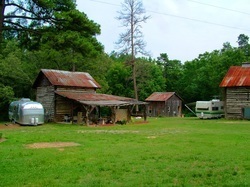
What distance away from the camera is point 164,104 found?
58.8m

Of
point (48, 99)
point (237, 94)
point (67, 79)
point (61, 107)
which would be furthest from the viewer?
point (237, 94)

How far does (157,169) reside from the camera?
984cm

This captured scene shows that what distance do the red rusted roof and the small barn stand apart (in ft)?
51.7

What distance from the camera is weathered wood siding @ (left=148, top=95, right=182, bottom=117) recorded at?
59281 millimetres

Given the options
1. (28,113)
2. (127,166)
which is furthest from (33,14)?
(28,113)

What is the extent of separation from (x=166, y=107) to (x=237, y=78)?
59.4 ft

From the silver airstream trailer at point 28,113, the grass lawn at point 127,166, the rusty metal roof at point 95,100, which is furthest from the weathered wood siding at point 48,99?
the grass lawn at point 127,166

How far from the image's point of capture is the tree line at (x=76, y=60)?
1622 cm

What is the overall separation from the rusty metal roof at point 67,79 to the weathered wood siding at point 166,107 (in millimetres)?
20999

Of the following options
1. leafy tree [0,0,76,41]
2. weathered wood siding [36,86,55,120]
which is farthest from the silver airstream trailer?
leafy tree [0,0,76,41]

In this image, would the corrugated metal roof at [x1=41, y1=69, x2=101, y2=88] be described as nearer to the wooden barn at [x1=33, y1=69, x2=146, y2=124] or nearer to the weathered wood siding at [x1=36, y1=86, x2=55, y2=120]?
the wooden barn at [x1=33, y1=69, x2=146, y2=124]

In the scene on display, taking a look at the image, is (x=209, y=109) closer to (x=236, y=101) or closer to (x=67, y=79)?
(x=236, y=101)

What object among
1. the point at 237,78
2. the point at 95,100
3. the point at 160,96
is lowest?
the point at 95,100

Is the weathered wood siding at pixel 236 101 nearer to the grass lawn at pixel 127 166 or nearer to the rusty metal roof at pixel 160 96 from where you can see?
the rusty metal roof at pixel 160 96
